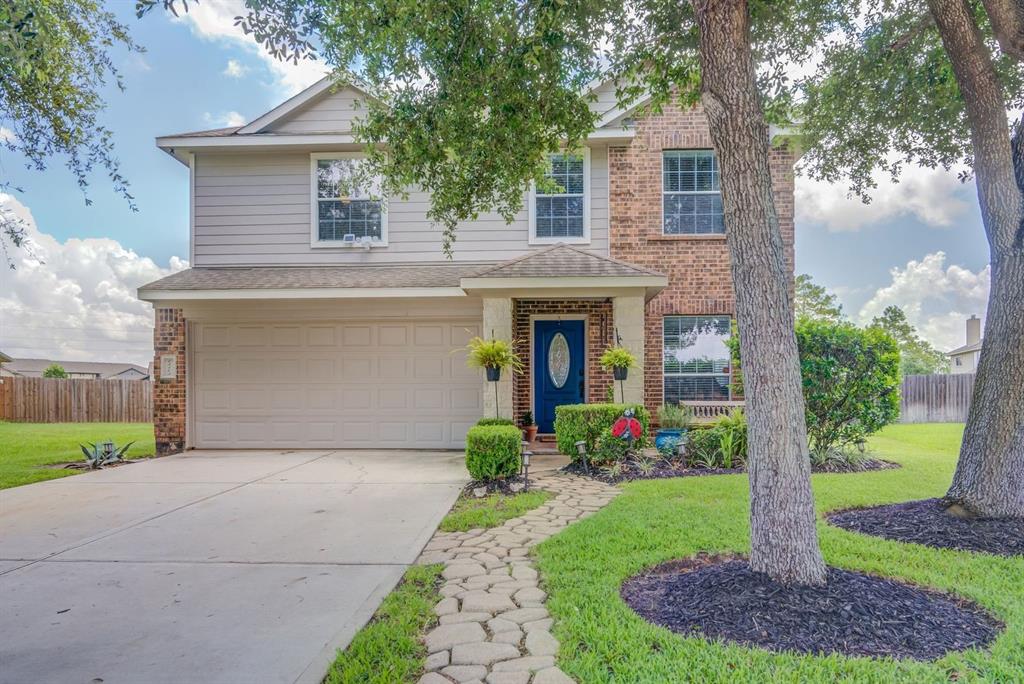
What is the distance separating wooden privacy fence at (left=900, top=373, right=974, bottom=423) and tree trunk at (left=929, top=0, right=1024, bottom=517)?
11657mm

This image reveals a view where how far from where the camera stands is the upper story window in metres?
10.1

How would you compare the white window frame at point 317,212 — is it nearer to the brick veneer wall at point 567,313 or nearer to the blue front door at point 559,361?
the brick veneer wall at point 567,313

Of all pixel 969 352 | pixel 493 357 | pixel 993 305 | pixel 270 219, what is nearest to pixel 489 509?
pixel 493 357

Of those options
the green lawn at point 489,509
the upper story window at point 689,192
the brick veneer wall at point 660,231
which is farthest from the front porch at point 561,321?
the green lawn at point 489,509

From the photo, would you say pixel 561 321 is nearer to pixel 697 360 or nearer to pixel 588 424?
pixel 697 360

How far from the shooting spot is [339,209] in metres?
10.4

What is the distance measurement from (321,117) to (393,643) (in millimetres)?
9982

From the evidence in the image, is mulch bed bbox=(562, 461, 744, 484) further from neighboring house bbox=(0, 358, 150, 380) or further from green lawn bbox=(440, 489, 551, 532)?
neighboring house bbox=(0, 358, 150, 380)

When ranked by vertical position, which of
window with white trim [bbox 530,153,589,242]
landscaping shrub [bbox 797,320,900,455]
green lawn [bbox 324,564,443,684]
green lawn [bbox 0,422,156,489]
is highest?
window with white trim [bbox 530,153,589,242]

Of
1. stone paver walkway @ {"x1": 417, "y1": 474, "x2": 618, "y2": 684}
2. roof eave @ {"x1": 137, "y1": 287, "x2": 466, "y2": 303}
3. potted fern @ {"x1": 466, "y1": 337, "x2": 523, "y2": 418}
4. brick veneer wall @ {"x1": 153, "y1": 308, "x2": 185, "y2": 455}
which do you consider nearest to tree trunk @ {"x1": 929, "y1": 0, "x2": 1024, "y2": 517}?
Result: stone paver walkway @ {"x1": 417, "y1": 474, "x2": 618, "y2": 684}

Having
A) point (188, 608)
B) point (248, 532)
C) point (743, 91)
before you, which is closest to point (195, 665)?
point (188, 608)

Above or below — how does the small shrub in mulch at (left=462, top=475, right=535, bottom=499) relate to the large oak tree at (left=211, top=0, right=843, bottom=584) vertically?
below

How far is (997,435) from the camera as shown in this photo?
4.64 m

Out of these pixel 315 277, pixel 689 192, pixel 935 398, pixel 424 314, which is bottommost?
pixel 935 398
